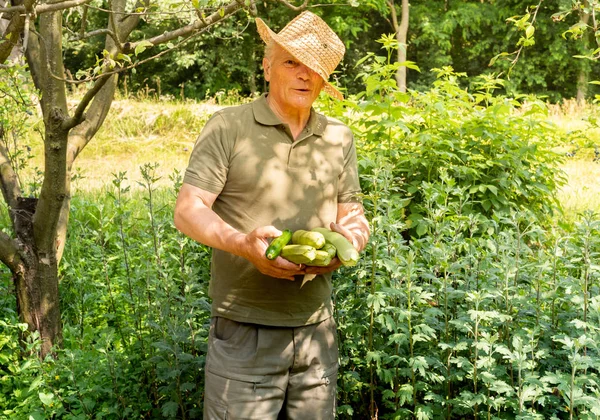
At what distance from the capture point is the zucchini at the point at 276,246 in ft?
8.21

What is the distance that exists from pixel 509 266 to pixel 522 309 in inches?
12.2

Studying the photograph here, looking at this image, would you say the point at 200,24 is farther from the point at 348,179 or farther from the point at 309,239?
the point at 309,239

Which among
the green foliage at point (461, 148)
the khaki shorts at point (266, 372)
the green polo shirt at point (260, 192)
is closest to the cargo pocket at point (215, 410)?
the khaki shorts at point (266, 372)

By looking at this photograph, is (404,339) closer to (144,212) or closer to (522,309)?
(522,309)

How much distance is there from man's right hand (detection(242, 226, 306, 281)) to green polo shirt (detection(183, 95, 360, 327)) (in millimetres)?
260

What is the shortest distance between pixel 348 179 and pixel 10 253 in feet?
8.44

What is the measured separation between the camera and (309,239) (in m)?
2.64

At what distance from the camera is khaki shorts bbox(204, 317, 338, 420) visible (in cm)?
282

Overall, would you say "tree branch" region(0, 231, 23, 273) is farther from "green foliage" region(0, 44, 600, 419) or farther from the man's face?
the man's face

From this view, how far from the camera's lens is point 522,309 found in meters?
3.83

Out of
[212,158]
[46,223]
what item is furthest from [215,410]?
[46,223]

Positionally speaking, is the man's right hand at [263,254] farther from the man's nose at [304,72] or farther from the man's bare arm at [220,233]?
the man's nose at [304,72]

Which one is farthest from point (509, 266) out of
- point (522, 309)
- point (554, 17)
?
point (554, 17)

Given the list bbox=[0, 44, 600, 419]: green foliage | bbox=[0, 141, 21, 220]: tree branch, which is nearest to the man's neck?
bbox=[0, 44, 600, 419]: green foliage
